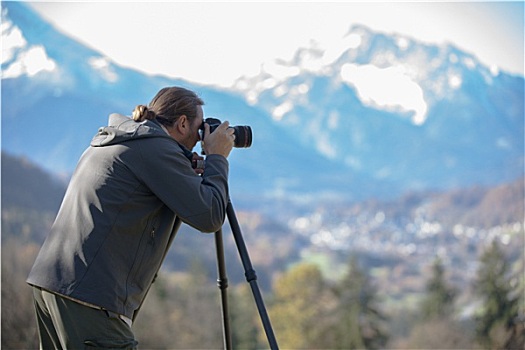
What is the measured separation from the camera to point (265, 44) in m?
23.0

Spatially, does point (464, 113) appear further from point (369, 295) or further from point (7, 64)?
point (7, 64)

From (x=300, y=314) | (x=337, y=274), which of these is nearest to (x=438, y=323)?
(x=300, y=314)

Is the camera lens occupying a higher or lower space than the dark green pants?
higher

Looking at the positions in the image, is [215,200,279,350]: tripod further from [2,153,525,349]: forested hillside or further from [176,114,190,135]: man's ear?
[2,153,525,349]: forested hillside

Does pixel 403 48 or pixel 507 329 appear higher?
pixel 403 48

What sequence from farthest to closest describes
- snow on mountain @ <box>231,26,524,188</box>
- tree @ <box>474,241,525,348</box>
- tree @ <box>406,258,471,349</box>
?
snow on mountain @ <box>231,26,524,188</box> → tree @ <box>406,258,471,349</box> → tree @ <box>474,241,525,348</box>

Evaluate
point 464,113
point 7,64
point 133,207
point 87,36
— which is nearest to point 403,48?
point 464,113

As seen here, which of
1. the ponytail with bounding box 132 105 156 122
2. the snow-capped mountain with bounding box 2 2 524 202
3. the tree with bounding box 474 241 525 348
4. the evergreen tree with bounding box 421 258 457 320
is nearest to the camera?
the ponytail with bounding box 132 105 156 122

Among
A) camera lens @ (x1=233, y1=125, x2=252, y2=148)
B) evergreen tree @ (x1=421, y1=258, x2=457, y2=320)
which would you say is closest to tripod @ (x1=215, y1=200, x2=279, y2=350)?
camera lens @ (x1=233, y1=125, x2=252, y2=148)

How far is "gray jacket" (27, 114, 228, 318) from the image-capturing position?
1.42 metres

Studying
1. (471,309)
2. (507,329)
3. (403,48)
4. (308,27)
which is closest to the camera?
(507,329)

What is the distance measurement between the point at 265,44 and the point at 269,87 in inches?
329

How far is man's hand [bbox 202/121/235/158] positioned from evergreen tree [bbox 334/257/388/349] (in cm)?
1429

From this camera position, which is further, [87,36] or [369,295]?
[87,36]
